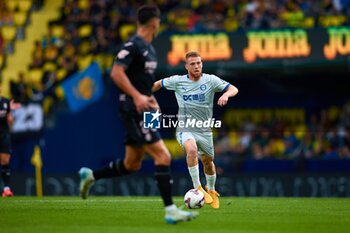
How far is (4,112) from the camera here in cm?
2038

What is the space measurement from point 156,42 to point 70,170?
4492 millimetres

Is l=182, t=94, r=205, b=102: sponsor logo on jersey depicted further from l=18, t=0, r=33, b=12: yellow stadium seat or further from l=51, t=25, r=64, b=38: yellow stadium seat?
l=18, t=0, r=33, b=12: yellow stadium seat

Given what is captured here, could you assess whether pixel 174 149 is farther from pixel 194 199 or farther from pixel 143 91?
pixel 143 91

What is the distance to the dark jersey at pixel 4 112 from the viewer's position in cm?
2031

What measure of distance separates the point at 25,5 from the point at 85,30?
4944mm

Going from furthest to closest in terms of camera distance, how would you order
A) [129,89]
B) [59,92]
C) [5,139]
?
1. [59,92]
2. [5,139]
3. [129,89]

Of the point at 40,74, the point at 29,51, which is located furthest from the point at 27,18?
the point at 40,74

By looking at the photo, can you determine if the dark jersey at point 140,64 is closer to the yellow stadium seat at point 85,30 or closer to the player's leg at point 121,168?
the player's leg at point 121,168

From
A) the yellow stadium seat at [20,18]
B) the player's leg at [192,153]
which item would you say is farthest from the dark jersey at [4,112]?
the yellow stadium seat at [20,18]

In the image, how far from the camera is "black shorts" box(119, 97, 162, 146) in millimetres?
11414

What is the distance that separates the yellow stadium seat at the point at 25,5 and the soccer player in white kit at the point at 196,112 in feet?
66.5

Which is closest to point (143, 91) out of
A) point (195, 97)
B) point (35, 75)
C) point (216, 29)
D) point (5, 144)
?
point (195, 97)

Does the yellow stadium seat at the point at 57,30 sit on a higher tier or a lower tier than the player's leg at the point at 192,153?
higher

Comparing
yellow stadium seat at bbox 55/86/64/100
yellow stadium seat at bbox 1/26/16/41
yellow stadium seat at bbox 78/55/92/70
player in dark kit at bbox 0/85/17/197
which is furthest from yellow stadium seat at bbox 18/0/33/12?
player in dark kit at bbox 0/85/17/197
